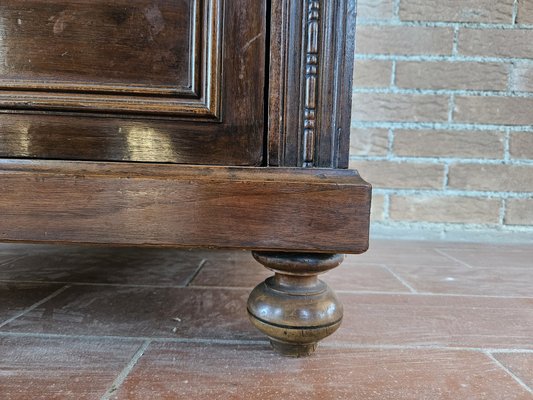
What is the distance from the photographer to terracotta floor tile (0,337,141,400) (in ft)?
1.24

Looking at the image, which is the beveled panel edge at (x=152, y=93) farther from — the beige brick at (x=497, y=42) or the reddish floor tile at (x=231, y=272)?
the beige brick at (x=497, y=42)

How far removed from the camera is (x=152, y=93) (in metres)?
0.44

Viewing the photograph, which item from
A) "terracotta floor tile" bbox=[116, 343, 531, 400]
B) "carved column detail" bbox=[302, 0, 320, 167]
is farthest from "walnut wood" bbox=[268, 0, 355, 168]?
"terracotta floor tile" bbox=[116, 343, 531, 400]

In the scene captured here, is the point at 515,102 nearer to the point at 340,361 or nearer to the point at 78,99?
the point at 340,361

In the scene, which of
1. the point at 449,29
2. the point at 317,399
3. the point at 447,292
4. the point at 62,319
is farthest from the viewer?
the point at 449,29

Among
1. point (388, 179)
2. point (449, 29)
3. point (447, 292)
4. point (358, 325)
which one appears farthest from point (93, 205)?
point (449, 29)

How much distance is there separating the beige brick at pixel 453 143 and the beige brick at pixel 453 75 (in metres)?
0.13

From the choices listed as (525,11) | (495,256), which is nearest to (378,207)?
(495,256)

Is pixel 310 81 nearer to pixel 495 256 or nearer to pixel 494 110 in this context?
pixel 495 256

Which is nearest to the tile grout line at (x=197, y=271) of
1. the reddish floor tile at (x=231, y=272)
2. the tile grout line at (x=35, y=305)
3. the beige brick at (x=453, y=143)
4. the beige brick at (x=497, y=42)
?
the reddish floor tile at (x=231, y=272)

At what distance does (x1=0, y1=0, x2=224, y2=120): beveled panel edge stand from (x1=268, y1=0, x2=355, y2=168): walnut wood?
6 cm

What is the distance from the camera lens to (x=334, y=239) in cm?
41

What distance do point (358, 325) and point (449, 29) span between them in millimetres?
1014

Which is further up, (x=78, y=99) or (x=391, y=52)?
(x=391, y=52)
